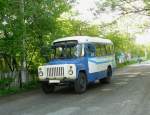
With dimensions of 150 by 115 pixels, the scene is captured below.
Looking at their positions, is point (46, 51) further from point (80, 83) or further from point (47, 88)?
point (80, 83)

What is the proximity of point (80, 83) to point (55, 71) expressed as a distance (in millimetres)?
1326

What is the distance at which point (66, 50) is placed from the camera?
17.8 m

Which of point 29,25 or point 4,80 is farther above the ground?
point 29,25

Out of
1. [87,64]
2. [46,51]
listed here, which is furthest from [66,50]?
[46,51]

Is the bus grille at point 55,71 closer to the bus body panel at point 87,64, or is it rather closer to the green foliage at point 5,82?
the bus body panel at point 87,64

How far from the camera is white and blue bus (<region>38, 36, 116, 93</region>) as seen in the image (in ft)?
52.6

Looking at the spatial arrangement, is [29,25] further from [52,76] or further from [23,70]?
[52,76]

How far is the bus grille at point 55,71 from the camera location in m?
16.1

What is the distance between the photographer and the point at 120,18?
30.5m

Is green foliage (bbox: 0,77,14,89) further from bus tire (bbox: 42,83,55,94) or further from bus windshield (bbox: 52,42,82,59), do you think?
bus windshield (bbox: 52,42,82,59)

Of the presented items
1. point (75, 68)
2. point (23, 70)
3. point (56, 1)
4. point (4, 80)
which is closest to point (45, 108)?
point (75, 68)

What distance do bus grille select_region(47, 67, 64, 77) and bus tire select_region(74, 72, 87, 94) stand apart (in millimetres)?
829

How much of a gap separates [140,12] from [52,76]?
54.8ft

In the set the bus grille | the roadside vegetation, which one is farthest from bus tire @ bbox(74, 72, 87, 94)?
the roadside vegetation
